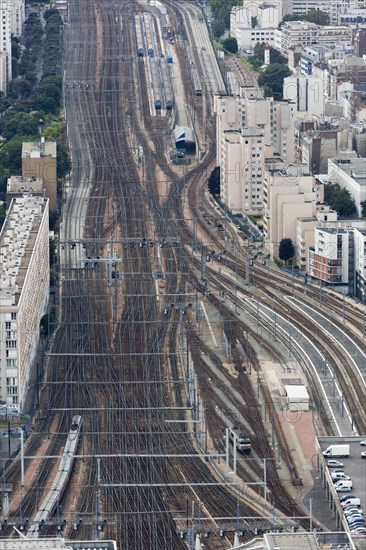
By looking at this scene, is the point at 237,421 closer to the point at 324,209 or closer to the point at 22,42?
the point at 324,209

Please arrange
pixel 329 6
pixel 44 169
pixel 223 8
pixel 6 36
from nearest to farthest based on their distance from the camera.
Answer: pixel 44 169 < pixel 6 36 < pixel 223 8 < pixel 329 6

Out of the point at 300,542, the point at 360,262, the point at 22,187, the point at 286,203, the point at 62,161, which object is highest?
the point at 22,187

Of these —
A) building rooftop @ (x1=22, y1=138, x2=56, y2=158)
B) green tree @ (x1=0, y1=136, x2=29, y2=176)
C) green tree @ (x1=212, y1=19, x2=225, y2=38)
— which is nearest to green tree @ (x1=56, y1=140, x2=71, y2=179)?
green tree @ (x1=0, y1=136, x2=29, y2=176)

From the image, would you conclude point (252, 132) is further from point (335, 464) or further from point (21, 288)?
point (335, 464)

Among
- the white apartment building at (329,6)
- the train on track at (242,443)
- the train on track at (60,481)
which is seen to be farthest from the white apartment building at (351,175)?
the white apartment building at (329,6)

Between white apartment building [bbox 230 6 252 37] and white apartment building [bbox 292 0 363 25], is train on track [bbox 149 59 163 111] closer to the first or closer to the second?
white apartment building [bbox 230 6 252 37]

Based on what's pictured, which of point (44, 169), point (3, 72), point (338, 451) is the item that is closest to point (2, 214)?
Result: point (44, 169)

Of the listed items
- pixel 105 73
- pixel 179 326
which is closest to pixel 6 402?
pixel 179 326

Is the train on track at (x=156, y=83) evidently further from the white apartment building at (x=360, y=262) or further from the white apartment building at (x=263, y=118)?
the white apartment building at (x=360, y=262)
